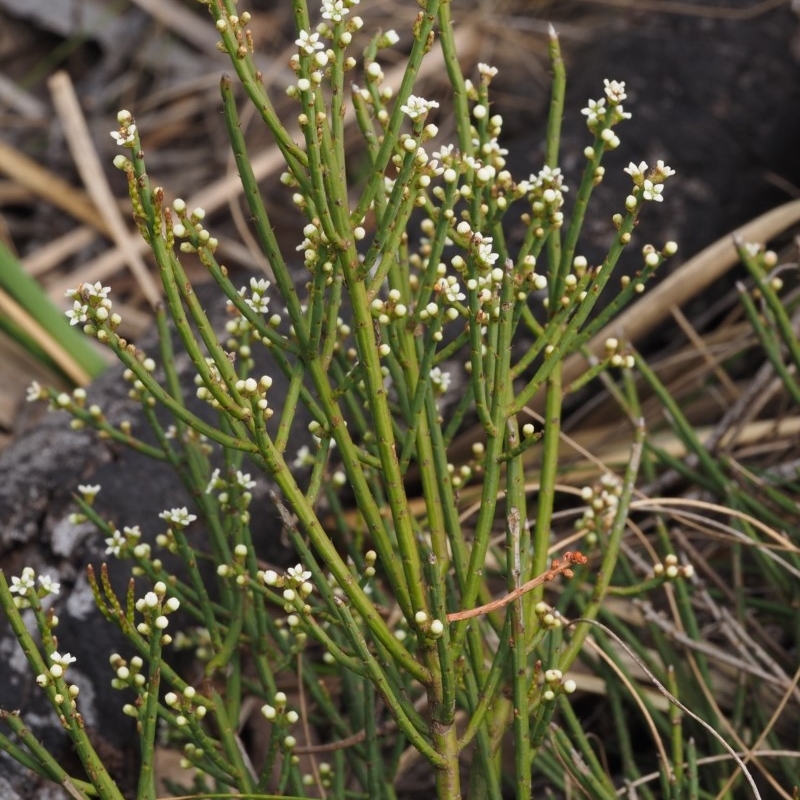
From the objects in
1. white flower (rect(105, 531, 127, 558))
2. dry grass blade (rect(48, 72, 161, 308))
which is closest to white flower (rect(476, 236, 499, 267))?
white flower (rect(105, 531, 127, 558))

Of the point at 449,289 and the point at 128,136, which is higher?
the point at 128,136

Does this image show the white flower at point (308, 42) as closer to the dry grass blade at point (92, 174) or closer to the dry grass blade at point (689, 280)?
the dry grass blade at point (689, 280)

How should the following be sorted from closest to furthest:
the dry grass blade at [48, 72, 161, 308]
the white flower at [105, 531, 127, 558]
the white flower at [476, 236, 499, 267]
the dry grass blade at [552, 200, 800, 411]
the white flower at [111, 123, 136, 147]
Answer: the white flower at [111, 123, 136, 147], the white flower at [476, 236, 499, 267], the white flower at [105, 531, 127, 558], the dry grass blade at [552, 200, 800, 411], the dry grass blade at [48, 72, 161, 308]

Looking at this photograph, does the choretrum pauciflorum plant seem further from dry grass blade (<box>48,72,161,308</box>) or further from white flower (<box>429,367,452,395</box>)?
dry grass blade (<box>48,72,161,308</box>)

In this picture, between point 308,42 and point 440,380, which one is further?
point 440,380

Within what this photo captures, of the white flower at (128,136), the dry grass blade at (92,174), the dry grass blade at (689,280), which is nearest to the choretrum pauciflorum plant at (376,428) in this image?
the white flower at (128,136)

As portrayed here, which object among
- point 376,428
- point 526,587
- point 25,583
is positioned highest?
point 376,428

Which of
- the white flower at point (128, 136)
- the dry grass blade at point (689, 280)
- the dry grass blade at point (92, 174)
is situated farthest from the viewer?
the dry grass blade at point (92, 174)

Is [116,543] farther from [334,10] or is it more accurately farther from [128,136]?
[334,10]

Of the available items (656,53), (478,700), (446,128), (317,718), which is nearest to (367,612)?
(478,700)

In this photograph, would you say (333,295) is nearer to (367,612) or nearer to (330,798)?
(367,612)

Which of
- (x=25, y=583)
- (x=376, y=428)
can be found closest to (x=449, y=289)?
(x=376, y=428)
